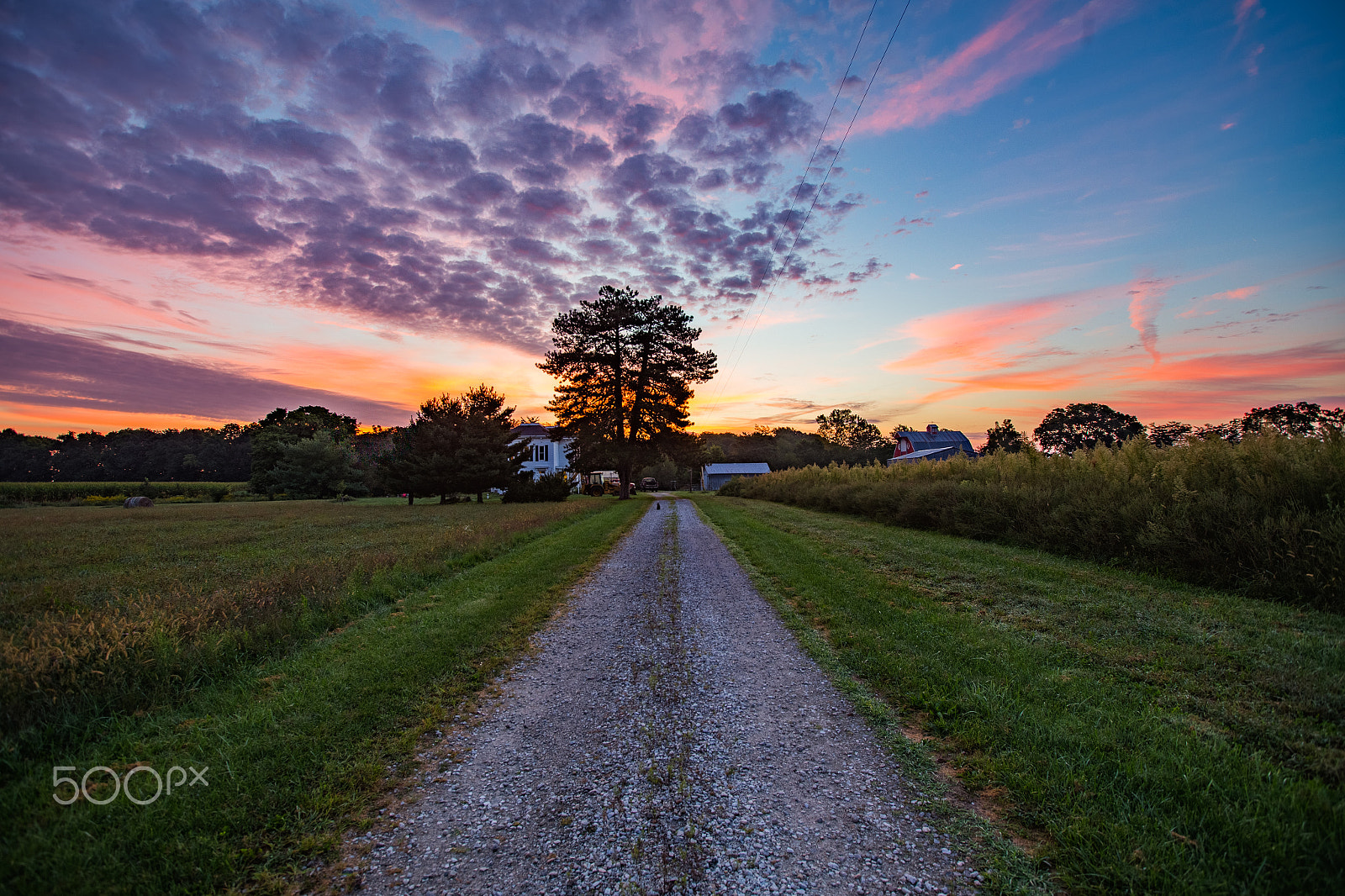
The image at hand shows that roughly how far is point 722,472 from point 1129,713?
8094 cm

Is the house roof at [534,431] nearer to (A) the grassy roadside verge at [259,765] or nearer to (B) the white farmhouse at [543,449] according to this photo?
(B) the white farmhouse at [543,449]

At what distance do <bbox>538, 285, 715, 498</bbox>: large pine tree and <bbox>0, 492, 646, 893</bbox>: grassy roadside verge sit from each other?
106 feet

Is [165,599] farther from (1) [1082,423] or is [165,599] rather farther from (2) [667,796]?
(1) [1082,423]

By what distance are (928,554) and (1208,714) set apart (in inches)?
274

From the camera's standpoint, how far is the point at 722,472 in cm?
8438

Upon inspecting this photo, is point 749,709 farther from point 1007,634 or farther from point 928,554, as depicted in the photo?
point 928,554

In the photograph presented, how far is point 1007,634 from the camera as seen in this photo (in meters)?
5.48

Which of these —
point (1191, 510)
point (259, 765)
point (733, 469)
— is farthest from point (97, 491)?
point (733, 469)

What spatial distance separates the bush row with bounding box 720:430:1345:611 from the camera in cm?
631

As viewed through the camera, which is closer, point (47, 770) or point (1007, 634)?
point (47, 770)

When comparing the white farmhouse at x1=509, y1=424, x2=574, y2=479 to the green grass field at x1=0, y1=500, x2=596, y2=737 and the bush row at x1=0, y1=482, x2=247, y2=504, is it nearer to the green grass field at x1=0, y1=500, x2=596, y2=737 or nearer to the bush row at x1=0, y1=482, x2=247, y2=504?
the bush row at x1=0, y1=482, x2=247, y2=504

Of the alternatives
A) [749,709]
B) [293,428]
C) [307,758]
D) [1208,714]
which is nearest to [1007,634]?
[1208,714]

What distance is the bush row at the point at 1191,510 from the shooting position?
6.31 m

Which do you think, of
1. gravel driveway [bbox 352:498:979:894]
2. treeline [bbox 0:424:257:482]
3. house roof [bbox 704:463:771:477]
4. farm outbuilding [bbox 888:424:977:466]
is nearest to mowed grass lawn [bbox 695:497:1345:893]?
gravel driveway [bbox 352:498:979:894]
